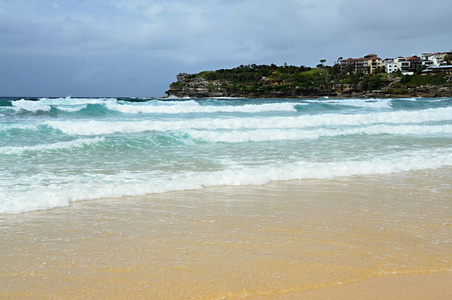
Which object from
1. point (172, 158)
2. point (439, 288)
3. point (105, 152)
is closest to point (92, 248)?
point (439, 288)

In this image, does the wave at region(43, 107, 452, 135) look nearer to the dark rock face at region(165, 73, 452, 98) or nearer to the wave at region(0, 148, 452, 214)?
the wave at region(0, 148, 452, 214)

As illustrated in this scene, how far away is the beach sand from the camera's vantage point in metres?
2.94

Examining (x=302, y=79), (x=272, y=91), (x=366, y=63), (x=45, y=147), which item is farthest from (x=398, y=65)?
(x=45, y=147)

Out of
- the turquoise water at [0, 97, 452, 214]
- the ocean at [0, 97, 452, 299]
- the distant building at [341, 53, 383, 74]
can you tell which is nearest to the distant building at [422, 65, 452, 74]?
the distant building at [341, 53, 383, 74]

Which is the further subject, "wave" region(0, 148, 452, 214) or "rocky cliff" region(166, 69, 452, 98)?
"rocky cliff" region(166, 69, 452, 98)

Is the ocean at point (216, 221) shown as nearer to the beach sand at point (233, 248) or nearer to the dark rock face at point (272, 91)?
the beach sand at point (233, 248)

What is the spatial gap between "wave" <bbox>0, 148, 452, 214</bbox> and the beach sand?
0.98 ft

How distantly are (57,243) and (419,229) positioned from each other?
390 centimetres

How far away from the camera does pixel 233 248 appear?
3.77 m

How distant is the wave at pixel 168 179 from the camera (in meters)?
5.48

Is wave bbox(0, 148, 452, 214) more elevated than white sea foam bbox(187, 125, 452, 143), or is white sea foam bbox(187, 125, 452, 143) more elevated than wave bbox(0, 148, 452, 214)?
white sea foam bbox(187, 125, 452, 143)

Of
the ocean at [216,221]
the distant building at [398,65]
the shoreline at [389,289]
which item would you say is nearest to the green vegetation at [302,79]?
the distant building at [398,65]

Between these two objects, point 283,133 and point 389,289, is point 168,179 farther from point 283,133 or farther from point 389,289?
point 283,133

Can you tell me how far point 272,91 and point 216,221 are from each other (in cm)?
8724
